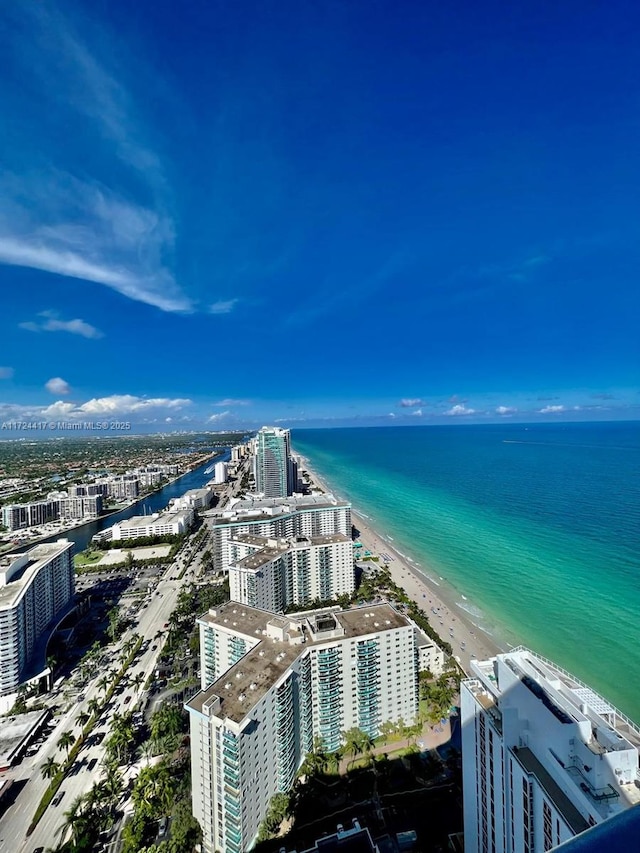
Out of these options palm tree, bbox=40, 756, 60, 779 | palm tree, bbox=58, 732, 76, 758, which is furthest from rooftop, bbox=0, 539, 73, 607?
palm tree, bbox=40, 756, 60, 779

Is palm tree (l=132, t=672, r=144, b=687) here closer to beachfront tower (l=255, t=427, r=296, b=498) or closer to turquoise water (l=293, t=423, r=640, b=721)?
turquoise water (l=293, t=423, r=640, b=721)

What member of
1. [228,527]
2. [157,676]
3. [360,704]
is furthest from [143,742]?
[228,527]

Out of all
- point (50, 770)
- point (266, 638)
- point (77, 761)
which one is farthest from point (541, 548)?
point (50, 770)

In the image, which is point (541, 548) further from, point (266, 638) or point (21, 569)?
point (21, 569)

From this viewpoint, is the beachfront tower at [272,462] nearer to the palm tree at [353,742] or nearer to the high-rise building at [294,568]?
the high-rise building at [294,568]

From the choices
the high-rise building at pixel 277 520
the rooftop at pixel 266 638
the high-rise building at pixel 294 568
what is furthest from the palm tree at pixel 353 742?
the high-rise building at pixel 277 520

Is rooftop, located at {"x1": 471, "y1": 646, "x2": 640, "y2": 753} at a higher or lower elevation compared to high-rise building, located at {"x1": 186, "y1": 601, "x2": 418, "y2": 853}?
higher
